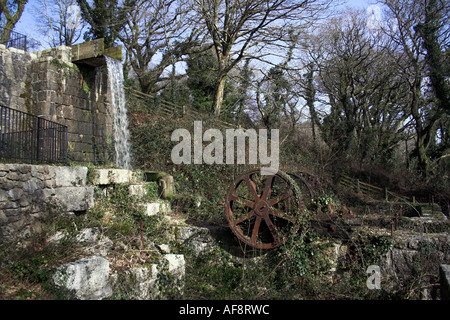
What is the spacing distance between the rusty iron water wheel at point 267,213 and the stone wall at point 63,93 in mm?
5418

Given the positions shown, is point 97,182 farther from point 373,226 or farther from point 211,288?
point 373,226

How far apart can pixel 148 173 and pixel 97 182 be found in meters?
2.09

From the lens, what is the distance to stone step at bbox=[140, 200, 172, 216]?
7.67 meters

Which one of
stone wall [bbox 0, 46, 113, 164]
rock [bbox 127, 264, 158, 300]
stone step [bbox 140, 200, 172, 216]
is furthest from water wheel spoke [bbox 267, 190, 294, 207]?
stone wall [bbox 0, 46, 113, 164]

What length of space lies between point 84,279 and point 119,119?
7855 millimetres

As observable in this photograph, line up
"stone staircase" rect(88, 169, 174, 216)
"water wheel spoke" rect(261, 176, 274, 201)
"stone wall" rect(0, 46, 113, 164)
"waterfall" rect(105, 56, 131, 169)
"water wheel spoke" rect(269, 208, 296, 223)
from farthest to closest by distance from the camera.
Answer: "waterfall" rect(105, 56, 131, 169)
"stone wall" rect(0, 46, 113, 164)
"stone staircase" rect(88, 169, 174, 216)
"water wheel spoke" rect(261, 176, 274, 201)
"water wheel spoke" rect(269, 208, 296, 223)

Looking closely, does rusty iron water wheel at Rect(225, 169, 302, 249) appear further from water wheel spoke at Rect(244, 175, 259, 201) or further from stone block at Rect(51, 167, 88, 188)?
stone block at Rect(51, 167, 88, 188)

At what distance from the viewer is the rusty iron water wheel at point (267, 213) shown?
19.9 feet

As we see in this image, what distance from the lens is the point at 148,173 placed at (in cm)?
943

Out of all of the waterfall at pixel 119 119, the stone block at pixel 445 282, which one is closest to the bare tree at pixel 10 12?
the waterfall at pixel 119 119

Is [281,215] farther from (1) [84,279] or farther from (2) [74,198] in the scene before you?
(2) [74,198]

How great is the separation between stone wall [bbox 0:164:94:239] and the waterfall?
4.33 meters

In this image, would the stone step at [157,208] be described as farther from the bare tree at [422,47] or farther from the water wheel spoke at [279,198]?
the bare tree at [422,47]

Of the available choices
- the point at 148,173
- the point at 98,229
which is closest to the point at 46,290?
the point at 98,229
